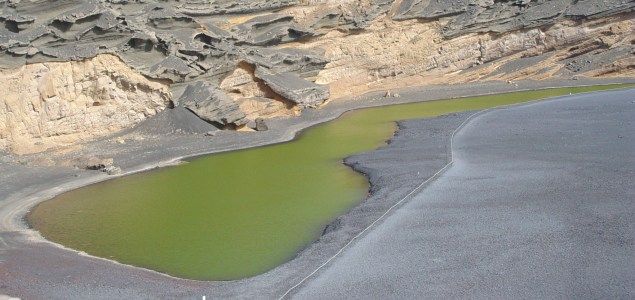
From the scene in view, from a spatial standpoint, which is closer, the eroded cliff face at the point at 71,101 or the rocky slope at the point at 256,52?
the eroded cliff face at the point at 71,101

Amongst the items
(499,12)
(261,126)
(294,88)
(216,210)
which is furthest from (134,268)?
(499,12)

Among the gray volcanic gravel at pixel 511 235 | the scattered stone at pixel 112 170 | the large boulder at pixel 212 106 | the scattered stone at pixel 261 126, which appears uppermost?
the large boulder at pixel 212 106

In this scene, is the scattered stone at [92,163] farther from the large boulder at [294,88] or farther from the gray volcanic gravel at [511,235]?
the gray volcanic gravel at [511,235]

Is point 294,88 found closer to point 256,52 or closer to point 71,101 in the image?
point 256,52

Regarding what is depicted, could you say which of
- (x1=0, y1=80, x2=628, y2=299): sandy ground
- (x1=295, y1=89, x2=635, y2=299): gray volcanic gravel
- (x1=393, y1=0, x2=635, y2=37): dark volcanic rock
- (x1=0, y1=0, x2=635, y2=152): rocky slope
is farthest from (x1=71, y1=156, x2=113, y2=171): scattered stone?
(x1=393, y1=0, x2=635, y2=37): dark volcanic rock

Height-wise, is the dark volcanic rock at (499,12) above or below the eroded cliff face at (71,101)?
above

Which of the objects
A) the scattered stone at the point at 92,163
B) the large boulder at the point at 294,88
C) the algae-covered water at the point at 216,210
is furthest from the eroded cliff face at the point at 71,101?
the large boulder at the point at 294,88

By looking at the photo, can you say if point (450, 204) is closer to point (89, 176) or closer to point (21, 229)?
point (21, 229)
